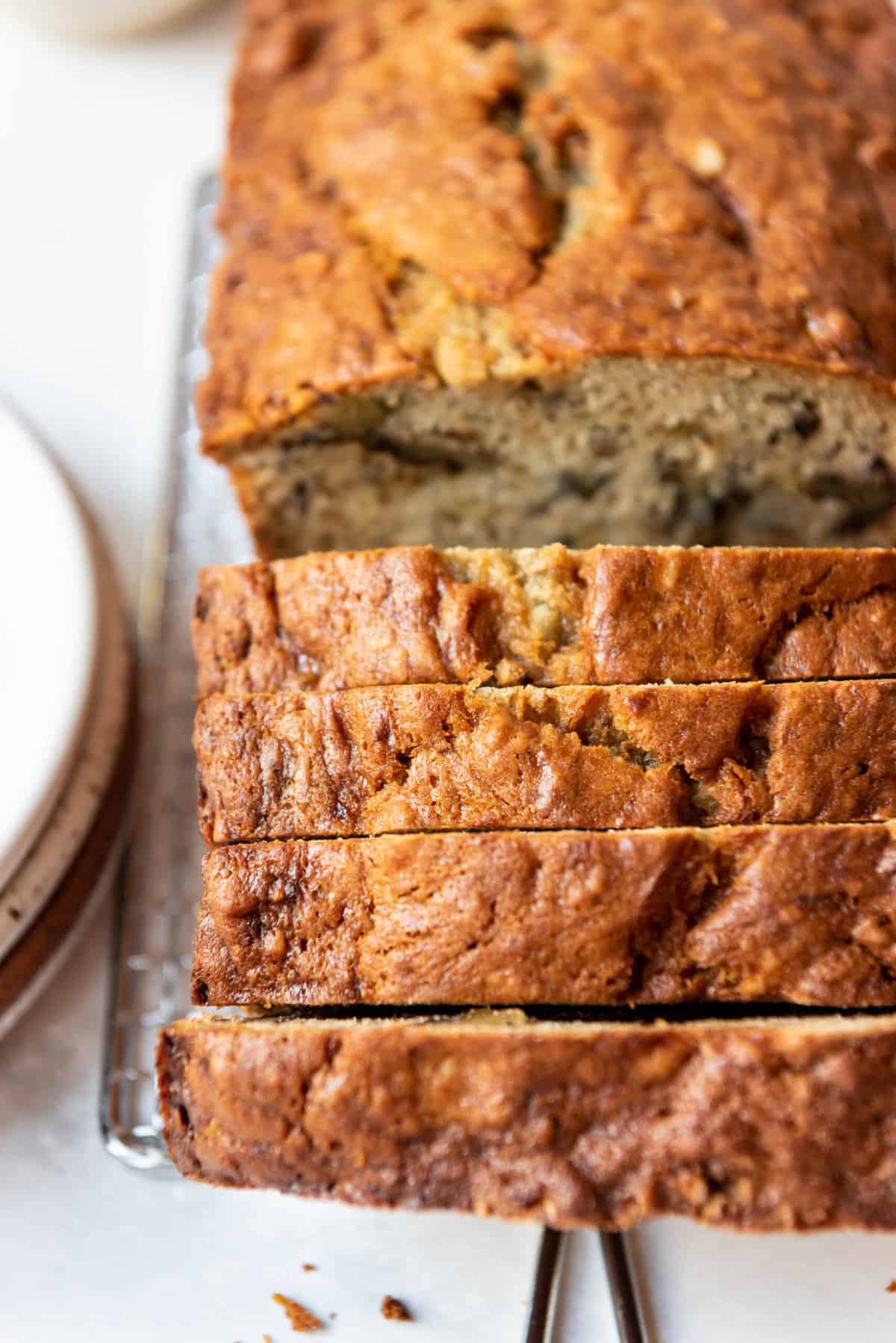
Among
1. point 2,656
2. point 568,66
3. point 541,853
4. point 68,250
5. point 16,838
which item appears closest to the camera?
point 541,853

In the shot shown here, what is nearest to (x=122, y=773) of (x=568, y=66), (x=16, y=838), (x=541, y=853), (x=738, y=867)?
(x=16, y=838)

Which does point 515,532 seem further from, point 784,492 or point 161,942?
point 161,942

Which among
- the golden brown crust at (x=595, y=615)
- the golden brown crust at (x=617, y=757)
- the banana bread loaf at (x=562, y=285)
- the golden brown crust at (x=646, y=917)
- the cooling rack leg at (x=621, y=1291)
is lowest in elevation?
the cooling rack leg at (x=621, y=1291)

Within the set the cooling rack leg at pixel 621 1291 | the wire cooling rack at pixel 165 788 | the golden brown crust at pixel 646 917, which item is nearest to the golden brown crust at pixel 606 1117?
the golden brown crust at pixel 646 917

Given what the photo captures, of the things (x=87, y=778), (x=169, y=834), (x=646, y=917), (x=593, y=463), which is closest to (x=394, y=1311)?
(x=646, y=917)

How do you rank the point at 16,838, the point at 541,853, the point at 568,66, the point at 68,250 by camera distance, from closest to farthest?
the point at 541,853
the point at 16,838
the point at 568,66
the point at 68,250

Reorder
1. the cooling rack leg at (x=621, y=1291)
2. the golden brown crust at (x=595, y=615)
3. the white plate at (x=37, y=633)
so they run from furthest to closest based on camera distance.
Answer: the white plate at (x=37, y=633), the cooling rack leg at (x=621, y=1291), the golden brown crust at (x=595, y=615)

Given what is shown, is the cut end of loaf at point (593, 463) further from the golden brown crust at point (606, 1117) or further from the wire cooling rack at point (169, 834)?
the golden brown crust at point (606, 1117)

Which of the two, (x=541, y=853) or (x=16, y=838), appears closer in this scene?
(x=541, y=853)

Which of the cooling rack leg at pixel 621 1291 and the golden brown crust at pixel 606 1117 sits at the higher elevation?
the golden brown crust at pixel 606 1117
